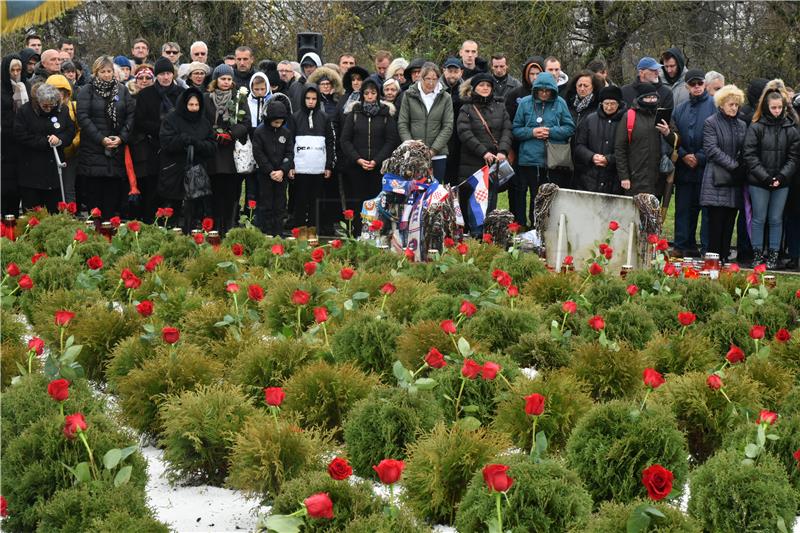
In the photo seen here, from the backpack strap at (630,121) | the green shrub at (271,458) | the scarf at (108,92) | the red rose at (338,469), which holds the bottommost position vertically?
the green shrub at (271,458)

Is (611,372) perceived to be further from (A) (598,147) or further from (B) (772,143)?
(B) (772,143)

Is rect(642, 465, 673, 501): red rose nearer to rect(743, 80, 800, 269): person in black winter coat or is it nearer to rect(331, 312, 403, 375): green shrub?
rect(331, 312, 403, 375): green shrub

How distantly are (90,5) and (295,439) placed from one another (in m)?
24.1

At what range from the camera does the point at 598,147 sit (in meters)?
12.3

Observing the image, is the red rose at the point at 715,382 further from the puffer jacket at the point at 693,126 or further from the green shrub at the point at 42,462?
the puffer jacket at the point at 693,126

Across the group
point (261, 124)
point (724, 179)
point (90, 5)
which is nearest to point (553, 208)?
point (724, 179)

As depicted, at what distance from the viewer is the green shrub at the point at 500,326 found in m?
7.23

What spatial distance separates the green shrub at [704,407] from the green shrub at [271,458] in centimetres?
175

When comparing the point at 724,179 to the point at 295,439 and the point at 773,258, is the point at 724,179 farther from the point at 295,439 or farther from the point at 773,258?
the point at 295,439

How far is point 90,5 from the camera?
90.2ft

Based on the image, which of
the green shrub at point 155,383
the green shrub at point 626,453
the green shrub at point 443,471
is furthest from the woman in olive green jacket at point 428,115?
the green shrub at point 443,471

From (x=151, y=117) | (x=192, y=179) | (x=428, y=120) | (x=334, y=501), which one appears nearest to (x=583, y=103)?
(x=428, y=120)

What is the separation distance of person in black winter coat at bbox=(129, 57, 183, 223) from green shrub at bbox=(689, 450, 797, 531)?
8872mm

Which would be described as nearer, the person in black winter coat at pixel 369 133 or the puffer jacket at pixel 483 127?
the puffer jacket at pixel 483 127
